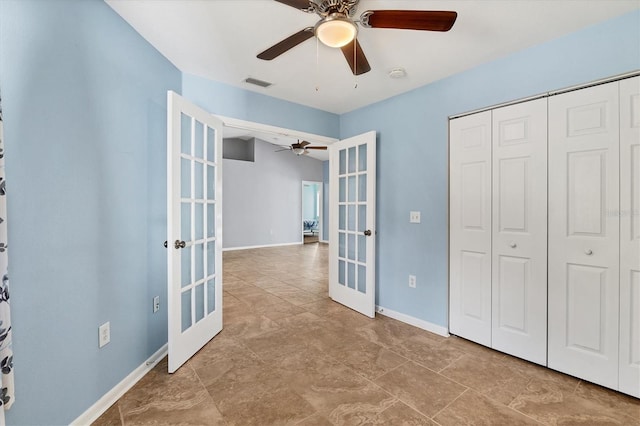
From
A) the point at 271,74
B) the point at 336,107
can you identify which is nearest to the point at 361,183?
the point at 336,107

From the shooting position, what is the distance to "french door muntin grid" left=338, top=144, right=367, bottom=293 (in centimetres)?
342

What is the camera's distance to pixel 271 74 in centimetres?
274

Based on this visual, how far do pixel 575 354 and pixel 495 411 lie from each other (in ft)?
2.86

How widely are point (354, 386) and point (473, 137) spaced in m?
2.32

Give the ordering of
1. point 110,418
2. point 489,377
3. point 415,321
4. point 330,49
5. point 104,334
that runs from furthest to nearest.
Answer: point 415,321 < point 330,49 < point 489,377 < point 104,334 < point 110,418

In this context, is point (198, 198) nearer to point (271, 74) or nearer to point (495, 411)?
point (271, 74)

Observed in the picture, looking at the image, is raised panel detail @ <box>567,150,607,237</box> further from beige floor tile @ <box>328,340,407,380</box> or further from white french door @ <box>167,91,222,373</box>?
white french door @ <box>167,91,222,373</box>

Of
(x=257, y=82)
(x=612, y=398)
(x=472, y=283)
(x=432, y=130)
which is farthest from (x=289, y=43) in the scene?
(x=612, y=398)

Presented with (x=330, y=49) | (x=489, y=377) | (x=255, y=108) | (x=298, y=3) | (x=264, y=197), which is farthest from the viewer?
(x=264, y=197)

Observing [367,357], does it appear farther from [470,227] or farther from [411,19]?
[411,19]

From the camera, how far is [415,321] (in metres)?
3.05

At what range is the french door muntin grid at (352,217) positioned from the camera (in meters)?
3.42

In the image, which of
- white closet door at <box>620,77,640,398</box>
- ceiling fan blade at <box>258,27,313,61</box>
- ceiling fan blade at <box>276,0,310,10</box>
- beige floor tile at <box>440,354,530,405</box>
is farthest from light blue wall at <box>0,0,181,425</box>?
white closet door at <box>620,77,640,398</box>

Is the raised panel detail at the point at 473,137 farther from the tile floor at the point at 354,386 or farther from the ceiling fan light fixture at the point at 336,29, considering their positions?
the tile floor at the point at 354,386
